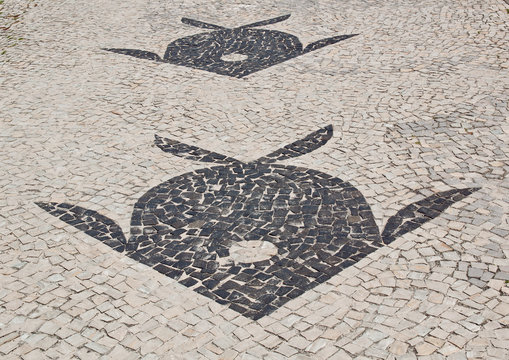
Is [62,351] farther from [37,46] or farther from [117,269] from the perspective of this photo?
[37,46]

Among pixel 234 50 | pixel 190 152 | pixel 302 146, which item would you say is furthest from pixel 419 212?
pixel 234 50

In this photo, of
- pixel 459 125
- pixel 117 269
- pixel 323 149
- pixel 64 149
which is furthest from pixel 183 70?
pixel 117 269

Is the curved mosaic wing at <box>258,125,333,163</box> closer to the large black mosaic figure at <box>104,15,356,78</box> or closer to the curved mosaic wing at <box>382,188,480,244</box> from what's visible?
the curved mosaic wing at <box>382,188,480,244</box>

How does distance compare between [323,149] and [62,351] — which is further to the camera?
[323,149]

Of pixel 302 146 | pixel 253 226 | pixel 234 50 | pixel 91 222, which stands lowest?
pixel 91 222

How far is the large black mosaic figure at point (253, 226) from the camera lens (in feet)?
17.8

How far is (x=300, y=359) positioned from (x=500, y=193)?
3.07 metres

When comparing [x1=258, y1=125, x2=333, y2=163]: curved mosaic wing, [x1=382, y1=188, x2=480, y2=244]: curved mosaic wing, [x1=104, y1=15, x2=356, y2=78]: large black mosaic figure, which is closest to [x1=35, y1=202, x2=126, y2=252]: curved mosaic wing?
[x1=258, y1=125, x2=333, y2=163]: curved mosaic wing

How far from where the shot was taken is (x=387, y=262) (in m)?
→ 5.51

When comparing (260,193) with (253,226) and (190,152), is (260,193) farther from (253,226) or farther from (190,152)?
(190,152)

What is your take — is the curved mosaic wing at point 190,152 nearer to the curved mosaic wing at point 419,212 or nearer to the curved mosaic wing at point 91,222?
the curved mosaic wing at point 91,222

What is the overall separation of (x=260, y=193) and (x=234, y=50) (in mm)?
4893

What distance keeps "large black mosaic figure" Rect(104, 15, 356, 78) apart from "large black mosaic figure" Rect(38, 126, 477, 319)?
133 inches

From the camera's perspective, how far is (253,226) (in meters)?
6.17
